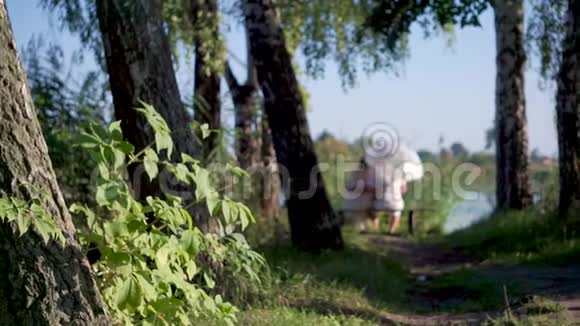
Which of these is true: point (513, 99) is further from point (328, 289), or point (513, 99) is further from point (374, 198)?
point (328, 289)

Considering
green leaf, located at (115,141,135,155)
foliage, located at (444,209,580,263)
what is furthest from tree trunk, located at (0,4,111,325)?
foliage, located at (444,209,580,263)

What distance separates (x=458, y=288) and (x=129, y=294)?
5.91 m

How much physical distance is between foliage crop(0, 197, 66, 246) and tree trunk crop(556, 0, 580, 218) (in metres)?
9.11

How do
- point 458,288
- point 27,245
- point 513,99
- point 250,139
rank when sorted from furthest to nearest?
point 513,99
point 250,139
point 458,288
point 27,245

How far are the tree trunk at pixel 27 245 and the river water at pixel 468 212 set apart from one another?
13560 millimetres

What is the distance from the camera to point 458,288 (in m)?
9.70

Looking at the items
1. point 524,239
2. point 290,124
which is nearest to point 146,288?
point 290,124

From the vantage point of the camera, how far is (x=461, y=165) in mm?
23562

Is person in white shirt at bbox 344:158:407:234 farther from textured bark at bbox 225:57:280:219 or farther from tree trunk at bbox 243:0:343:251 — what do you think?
tree trunk at bbox 243:0:343:251

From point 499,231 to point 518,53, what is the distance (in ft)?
11.2

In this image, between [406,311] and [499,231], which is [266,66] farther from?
[499,231]

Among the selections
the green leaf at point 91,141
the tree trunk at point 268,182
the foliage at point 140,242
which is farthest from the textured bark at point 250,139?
the green leaf at point 91,141

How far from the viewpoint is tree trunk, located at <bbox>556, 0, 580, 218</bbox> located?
11930 millimetres

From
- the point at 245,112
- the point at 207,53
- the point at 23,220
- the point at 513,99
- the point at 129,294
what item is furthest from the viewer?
the point at 513,99
